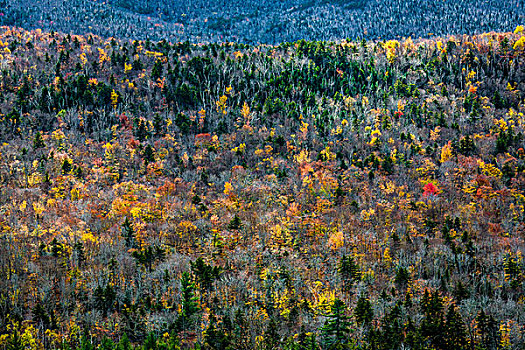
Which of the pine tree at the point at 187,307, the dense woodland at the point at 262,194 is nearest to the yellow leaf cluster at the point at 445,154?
the dense woodland at the point at 262,194

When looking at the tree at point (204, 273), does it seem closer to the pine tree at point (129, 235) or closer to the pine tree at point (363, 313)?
the pine tree at point (129, 235)

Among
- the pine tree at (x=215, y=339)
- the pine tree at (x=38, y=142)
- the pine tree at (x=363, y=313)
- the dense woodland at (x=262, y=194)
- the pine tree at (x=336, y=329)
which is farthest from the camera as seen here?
the pine tree at (x=38, y=142)

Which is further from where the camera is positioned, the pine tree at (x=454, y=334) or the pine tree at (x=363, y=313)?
the pine tree at (x=363, y=313)

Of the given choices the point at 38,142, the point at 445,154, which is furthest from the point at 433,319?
the point at 38,142

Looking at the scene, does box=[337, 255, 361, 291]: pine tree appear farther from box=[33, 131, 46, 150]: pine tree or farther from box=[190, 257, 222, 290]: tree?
box=[33, 131, 46, 150]: pine tree

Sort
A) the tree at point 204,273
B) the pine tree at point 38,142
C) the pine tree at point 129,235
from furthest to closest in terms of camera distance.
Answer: the pine tree at point 38,142 < the pine tree at point 129,235 < the tree at point 204,273

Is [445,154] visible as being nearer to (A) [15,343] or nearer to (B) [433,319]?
(B) [433,319]

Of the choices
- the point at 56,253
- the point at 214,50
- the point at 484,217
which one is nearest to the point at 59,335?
the point at 56,253

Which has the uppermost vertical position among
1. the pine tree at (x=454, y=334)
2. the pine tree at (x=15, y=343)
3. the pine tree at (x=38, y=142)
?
the pine tree at (x=38, y=142)

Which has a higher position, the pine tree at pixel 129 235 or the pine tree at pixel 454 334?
the pine tree at pixel 129 235

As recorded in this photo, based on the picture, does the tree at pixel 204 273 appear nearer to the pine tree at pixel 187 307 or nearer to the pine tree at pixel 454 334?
the pine tree at pixel 187 307
